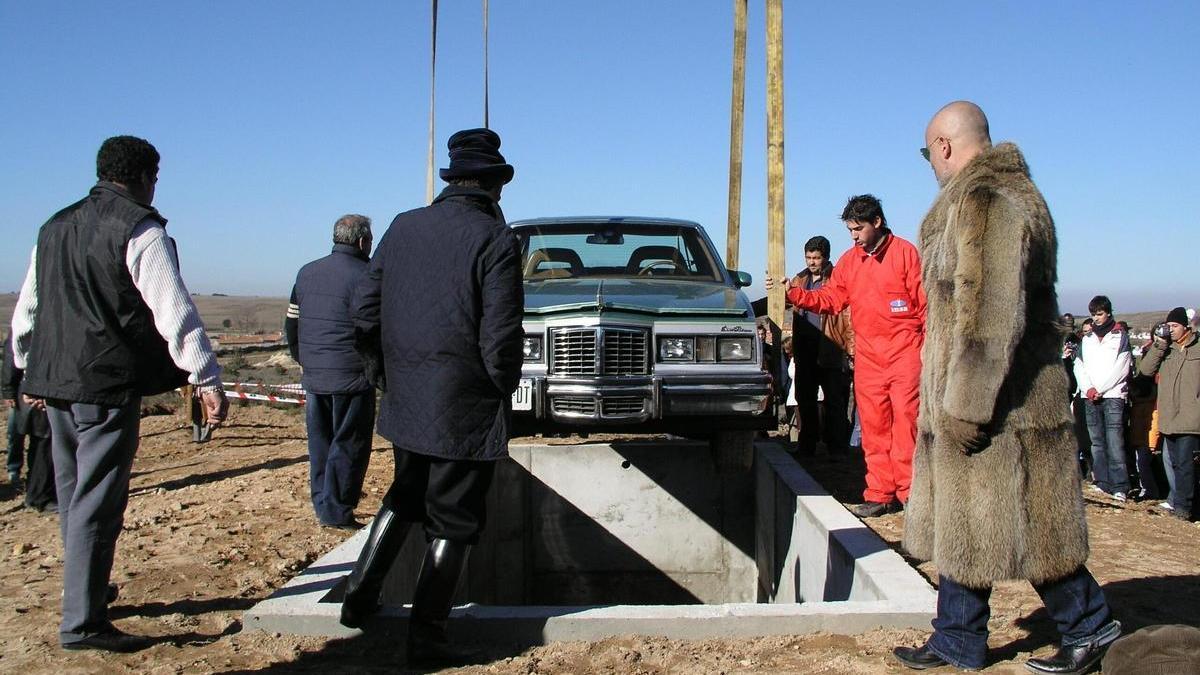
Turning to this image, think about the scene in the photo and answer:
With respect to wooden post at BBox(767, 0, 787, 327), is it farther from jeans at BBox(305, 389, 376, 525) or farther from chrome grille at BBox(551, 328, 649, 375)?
jeans at BBox(305, 389, 376, 525)

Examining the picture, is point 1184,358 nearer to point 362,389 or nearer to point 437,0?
point 362,389

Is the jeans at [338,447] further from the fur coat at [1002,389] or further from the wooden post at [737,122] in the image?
the wooden post at [737,122]

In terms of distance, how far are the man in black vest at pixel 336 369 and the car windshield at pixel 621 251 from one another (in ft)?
5.30

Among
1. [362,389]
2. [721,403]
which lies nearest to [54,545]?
[362,389]

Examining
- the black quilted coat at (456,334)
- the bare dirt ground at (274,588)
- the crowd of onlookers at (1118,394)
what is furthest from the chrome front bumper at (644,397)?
the black quilted coat at (456,334)

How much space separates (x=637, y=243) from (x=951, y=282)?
4670 mm

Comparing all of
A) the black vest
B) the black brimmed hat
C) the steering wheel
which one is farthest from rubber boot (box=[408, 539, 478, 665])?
the steering wheel

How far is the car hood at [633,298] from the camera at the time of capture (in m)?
6.62

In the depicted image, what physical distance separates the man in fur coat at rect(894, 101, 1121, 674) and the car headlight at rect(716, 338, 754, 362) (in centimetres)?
286

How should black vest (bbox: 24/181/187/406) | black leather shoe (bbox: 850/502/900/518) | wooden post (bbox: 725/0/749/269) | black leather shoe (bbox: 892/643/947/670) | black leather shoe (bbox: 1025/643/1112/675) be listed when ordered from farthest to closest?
wooden post (bbox: 725/0/749/269)
black leather shoe (bbox: 850/502/900/518)
black vest (bbox: 24/181/187/406)
black leather shoe (bbox: 892/643/947/670)
black leather shoe (bbox: 1025/643/1112/675)

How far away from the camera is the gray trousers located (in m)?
4.12

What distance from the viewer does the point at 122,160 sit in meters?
4.27

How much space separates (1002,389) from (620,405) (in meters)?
3.01

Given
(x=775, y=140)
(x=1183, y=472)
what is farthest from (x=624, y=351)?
(x=1183, y=472)
